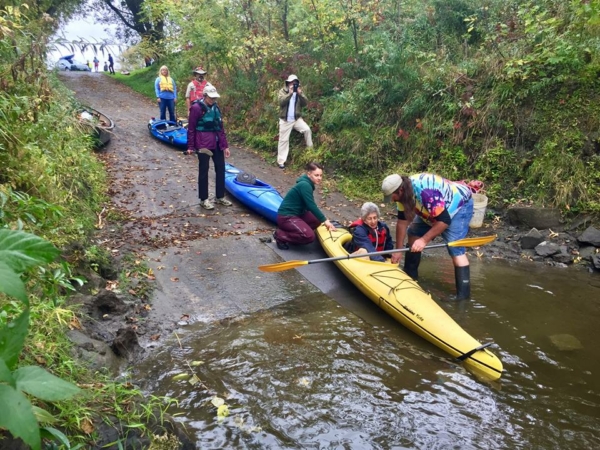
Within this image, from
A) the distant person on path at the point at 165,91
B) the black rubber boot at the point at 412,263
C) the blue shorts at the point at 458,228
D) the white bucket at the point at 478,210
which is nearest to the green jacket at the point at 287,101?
the distant person on path at the point at 165,91

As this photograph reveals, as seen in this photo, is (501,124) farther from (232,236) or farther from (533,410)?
(533,410)

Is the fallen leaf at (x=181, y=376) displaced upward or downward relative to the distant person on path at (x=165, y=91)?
downward

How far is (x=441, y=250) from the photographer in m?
7.18

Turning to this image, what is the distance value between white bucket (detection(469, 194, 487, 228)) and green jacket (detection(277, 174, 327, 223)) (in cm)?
258

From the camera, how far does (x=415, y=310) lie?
15.0 ft

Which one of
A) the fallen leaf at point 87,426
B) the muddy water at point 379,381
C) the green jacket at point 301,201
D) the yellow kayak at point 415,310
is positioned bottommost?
the muddy water at point 379,381

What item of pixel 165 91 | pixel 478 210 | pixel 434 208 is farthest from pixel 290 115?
pixel 434 208

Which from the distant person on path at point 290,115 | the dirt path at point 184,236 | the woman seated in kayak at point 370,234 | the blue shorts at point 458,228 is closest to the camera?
the dirt path at point 184,236

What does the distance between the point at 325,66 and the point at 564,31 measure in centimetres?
478

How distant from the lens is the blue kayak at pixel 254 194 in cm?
758

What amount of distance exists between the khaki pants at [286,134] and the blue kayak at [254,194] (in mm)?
1858

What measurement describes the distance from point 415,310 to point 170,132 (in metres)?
8.65

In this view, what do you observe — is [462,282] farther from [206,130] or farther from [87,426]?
[206,130]

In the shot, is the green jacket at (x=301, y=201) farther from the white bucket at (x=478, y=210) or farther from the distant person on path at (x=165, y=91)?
the distant person on path at (x=165, y=91)
